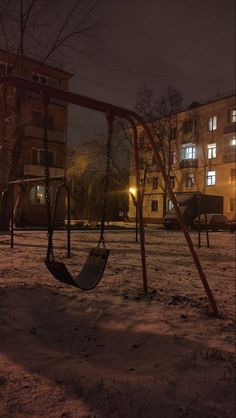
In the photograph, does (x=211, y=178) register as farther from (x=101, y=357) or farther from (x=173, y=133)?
(x=101, y=357)

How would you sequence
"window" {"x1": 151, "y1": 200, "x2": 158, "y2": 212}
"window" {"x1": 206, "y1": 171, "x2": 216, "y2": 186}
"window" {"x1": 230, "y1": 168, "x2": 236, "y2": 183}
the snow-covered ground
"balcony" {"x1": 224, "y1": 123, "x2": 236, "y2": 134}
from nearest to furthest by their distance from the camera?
the snow-covered ground < "balcony" {"x1": 224, "y1": 123, "x2": 236, "y2": 134} < "window" {"x1": 230, "y1": 168, "x2": 236, "y2": 183} < "window" {"x1": 206, "y1": 171, "x2": 216, "y2": 186} < "window" {"x1": 151, "y1": 200, "x2": 158, "y2": 212}

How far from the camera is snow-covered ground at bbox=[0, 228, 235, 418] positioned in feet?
10.0

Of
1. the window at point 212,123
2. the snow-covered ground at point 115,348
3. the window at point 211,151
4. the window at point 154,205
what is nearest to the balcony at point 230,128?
the window at point 212,123

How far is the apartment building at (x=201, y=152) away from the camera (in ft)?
132

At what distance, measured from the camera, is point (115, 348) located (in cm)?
430

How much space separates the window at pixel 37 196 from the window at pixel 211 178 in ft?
63.4

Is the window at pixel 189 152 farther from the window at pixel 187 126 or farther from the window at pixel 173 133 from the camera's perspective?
the window at pixel 173 133

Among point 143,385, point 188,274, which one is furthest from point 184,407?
point 188,274

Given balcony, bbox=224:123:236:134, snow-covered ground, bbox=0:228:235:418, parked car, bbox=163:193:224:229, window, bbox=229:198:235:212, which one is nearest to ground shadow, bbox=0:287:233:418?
snow-covered ground, bbox=0:228:235:418

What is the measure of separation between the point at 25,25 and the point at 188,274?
26.3ft

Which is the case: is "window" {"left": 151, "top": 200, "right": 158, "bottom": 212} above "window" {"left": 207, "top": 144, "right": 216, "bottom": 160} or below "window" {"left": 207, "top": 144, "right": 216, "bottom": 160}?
below

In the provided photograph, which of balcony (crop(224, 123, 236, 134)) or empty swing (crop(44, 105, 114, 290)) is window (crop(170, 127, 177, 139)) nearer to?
balcony (crop(224, 123, 236, 134))

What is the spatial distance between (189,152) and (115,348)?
4179cm

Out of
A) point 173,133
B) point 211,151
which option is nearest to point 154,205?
point 173,133
